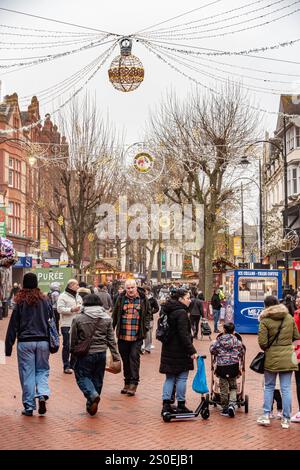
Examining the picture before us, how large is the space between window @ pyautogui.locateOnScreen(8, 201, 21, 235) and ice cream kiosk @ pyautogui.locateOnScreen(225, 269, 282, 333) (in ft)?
94.5

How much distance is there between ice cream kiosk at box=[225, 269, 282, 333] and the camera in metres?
25.1

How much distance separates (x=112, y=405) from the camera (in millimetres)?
10641

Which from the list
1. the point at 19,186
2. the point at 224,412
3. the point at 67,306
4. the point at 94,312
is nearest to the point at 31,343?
the point at 94,312

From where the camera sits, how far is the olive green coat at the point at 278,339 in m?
9.22

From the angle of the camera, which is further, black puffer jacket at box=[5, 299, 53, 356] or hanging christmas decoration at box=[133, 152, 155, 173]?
hanging christmas decoration at box=[133, 152, 155, 173]

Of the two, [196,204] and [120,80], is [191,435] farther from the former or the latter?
[196,204]

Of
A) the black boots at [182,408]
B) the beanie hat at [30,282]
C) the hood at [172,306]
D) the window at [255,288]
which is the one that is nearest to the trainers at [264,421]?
the black boots at [182,408]

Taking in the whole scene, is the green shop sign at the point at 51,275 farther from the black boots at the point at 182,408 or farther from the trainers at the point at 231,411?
the trainers at the point at 231,411

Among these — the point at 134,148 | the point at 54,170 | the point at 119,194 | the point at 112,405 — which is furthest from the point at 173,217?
→ the point at 112,405

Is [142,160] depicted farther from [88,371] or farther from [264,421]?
[264,421]

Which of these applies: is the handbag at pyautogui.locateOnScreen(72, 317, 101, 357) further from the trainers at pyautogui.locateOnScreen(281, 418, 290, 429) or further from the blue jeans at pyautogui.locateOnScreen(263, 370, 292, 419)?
the trainers at pyautogui.locateOnScreen(281, 418, 290, 429)

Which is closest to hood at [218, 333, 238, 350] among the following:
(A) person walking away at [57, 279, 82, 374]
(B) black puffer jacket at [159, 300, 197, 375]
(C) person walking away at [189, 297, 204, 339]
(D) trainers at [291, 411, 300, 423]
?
(B) black puffer jacket at [159, 300, 197, 375]

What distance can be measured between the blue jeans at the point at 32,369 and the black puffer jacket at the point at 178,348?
1570 millimetres

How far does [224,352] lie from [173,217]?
45.7 meters
